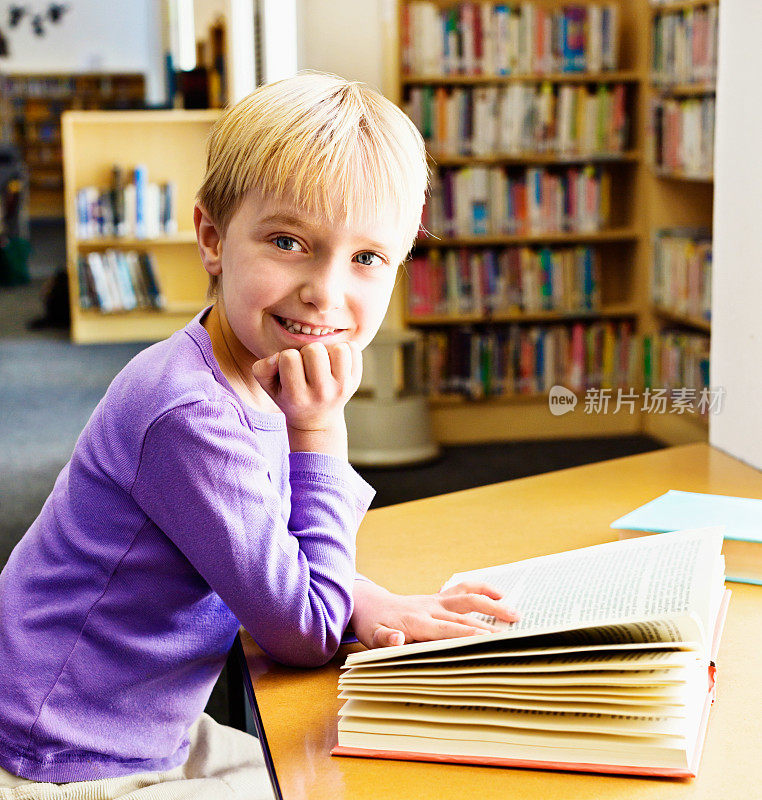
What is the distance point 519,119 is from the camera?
13.7 feet

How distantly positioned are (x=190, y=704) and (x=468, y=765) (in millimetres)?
Result: 355

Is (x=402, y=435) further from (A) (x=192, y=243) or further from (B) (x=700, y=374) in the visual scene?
(A) (x=192, y=243)

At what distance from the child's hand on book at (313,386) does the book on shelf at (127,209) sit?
511cm

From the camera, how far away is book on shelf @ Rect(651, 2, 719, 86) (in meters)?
3.65

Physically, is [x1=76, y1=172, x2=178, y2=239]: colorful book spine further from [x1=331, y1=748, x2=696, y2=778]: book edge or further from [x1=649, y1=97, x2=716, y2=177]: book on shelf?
[x1=331, y1=748, x2=696, y2=778]: book edge

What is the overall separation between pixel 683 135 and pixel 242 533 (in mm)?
3574

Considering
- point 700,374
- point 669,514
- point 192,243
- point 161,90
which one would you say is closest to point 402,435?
point 700,374

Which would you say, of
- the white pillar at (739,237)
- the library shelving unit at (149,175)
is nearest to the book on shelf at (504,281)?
the library shelving unit at (149,175)

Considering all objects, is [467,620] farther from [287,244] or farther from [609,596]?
[287,244]

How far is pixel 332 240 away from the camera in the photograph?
2.64 feet

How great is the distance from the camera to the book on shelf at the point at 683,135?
373 centimetres

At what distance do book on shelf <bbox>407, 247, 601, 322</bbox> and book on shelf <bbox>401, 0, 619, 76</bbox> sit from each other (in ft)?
2.47

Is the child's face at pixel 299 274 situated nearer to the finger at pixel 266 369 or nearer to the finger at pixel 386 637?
the finger at pixel 266 369

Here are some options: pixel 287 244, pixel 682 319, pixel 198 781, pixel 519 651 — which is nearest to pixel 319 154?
pixel 287 244
